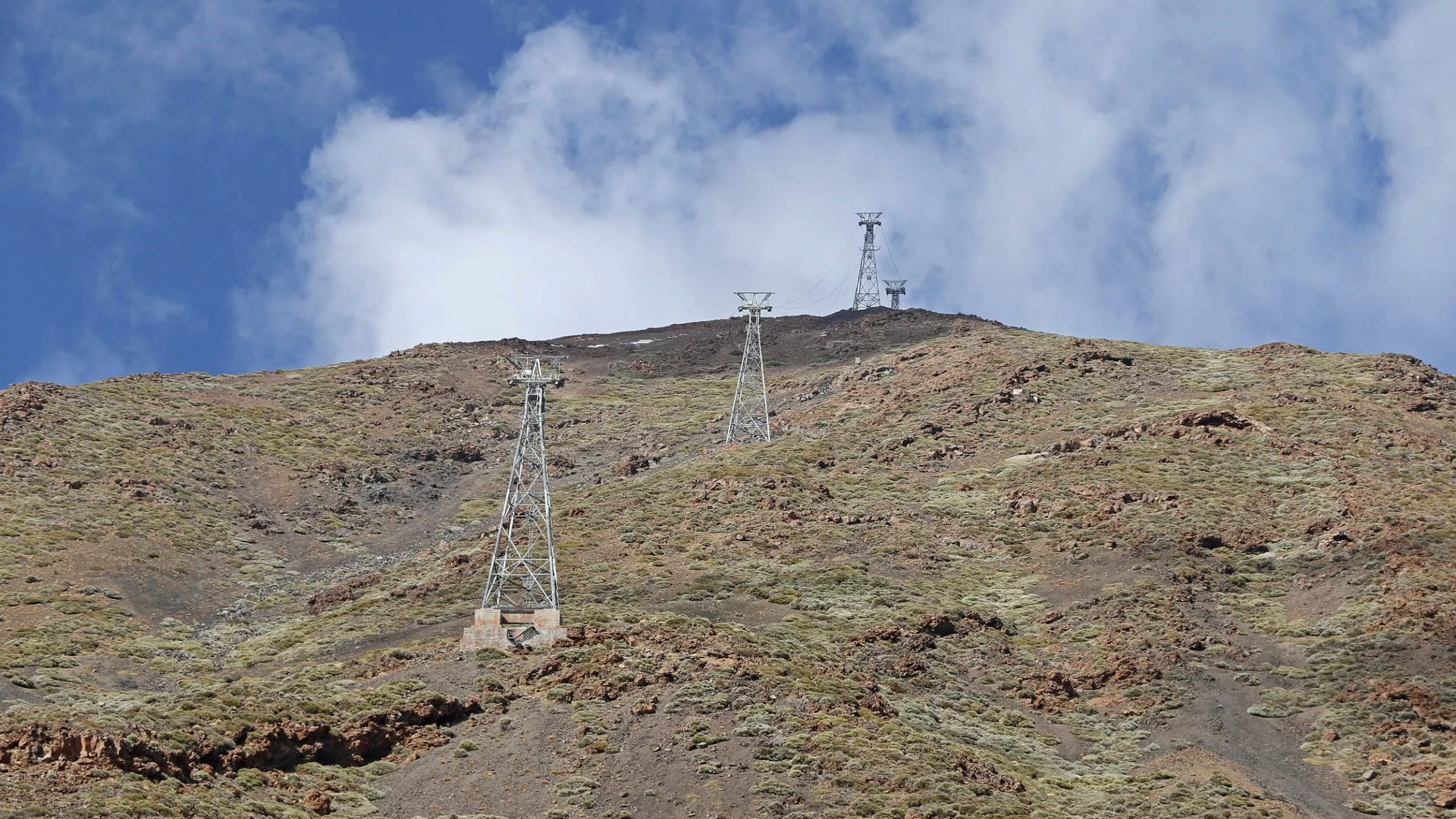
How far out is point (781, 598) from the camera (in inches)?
1946

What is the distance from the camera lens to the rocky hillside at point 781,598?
34.0m

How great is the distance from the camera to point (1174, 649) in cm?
4484

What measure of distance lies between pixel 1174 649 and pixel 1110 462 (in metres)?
16.4

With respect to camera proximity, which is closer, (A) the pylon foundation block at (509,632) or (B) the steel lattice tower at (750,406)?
(A) the pylon foundation block at (509,632)

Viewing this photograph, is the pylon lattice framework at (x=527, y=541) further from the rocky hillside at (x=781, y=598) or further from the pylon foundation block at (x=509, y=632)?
the rocky hillside at (x=781, y=598)

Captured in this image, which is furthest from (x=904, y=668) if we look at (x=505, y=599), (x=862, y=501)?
(x=862, y=501)

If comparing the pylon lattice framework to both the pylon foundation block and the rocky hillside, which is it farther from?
the rocky hillside

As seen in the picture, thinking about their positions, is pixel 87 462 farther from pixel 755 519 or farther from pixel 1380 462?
pixel 1380 462

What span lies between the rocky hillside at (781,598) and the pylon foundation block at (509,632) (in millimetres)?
778

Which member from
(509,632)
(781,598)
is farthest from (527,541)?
(509,632)

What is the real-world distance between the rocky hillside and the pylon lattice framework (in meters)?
1.25

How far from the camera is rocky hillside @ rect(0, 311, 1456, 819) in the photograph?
34000 millimetres

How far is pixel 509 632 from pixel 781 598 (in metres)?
10.5

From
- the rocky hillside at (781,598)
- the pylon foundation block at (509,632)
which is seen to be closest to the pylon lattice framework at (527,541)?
the pylon foundation block at (509,632)
